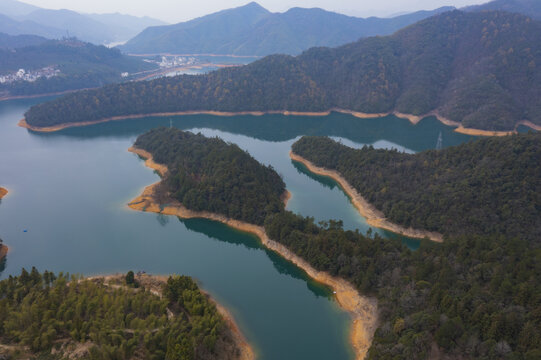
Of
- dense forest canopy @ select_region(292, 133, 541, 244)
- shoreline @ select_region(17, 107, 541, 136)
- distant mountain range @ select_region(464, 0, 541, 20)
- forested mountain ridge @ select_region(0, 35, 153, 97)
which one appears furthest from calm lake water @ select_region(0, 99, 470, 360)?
distant mountain range @ select_region(464, 0, 541, 20)

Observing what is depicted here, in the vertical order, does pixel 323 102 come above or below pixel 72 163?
above

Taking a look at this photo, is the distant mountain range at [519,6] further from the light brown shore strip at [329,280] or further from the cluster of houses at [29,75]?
the cluster of houses at [29,75]

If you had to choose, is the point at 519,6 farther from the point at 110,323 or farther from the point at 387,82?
the point at 110,323

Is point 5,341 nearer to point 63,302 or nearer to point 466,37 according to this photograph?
point 63,302

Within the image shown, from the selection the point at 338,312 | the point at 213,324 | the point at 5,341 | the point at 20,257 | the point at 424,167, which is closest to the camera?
the point at 5,341

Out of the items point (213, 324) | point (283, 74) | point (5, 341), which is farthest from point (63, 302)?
point (283, 74)

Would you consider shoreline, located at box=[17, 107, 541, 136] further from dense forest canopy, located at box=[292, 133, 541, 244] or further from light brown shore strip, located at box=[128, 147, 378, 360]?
light brown shore strip, located at box=[128, 147, 378, 360]

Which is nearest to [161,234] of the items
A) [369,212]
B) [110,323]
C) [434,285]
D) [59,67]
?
[110,323]
